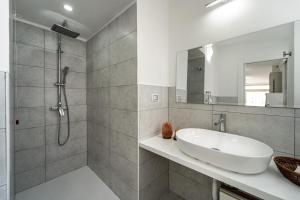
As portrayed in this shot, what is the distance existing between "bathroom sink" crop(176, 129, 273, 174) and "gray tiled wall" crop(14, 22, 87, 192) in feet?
5.97

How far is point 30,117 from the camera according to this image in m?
1.63

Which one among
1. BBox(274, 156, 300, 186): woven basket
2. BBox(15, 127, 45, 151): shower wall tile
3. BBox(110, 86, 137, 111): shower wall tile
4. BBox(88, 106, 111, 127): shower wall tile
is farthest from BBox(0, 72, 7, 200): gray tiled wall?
BBox(274, 156, 300, 186): woven basket

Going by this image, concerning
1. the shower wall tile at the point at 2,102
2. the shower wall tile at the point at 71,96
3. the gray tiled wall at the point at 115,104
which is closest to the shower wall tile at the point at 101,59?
the gray tiled wall at the point at 115,104

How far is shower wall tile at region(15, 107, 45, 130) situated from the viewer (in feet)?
5.10

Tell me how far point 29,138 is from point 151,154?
1.59 metres

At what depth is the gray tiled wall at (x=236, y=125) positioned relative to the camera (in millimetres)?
875

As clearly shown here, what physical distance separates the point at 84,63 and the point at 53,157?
150 centimetres

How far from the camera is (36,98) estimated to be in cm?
167

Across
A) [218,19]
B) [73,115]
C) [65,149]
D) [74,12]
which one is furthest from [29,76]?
[218,19]

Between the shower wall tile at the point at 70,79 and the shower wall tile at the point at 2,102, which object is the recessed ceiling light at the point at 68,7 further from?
the shower wall tile at the point at 2,102

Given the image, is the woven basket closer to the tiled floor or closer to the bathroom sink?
the bathroom sink

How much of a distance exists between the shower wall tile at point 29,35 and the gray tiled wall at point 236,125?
1.87 metres

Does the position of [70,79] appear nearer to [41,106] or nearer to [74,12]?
[41,106]

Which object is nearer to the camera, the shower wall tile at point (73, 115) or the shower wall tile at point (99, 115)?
the shower wall tile at point (99, 115)
